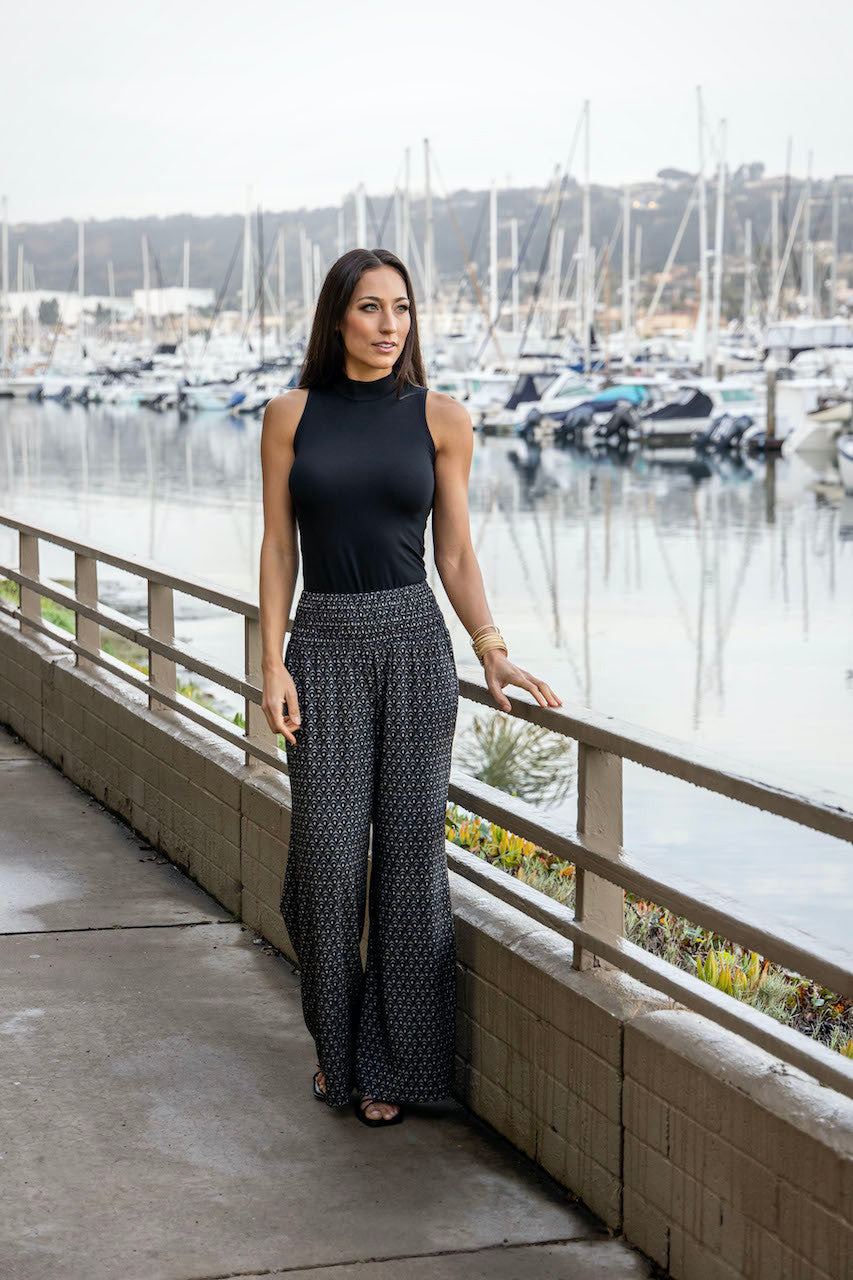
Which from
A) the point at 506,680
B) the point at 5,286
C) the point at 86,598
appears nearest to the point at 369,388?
the point at 506,680

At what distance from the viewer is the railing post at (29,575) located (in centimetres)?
998

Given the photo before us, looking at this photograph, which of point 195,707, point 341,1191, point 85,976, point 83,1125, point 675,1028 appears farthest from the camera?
point 195,707

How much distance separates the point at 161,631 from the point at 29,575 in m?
2.83

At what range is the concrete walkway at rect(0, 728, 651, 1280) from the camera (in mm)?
4020

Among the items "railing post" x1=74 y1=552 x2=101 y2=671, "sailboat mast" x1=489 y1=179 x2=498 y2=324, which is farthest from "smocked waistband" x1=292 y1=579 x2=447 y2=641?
"sailboat mast" x1=489 y1=179 x2=498 y2=324

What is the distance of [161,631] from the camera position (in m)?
7.45

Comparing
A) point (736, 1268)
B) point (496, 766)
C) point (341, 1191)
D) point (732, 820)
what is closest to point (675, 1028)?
point (736, 1268)

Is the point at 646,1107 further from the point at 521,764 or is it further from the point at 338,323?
the point at 521,764

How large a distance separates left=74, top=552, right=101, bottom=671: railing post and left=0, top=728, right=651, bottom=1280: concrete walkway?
246 centimetres

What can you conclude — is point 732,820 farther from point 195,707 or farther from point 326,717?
point 326,717

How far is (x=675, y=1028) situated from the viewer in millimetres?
3900

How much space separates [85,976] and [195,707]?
5.18 ft

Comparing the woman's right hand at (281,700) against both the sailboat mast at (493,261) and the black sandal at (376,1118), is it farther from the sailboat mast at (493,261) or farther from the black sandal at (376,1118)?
the sailboat mast at (493,261)

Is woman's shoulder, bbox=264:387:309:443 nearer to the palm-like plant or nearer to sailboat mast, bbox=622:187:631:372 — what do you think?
the palm-like plant
